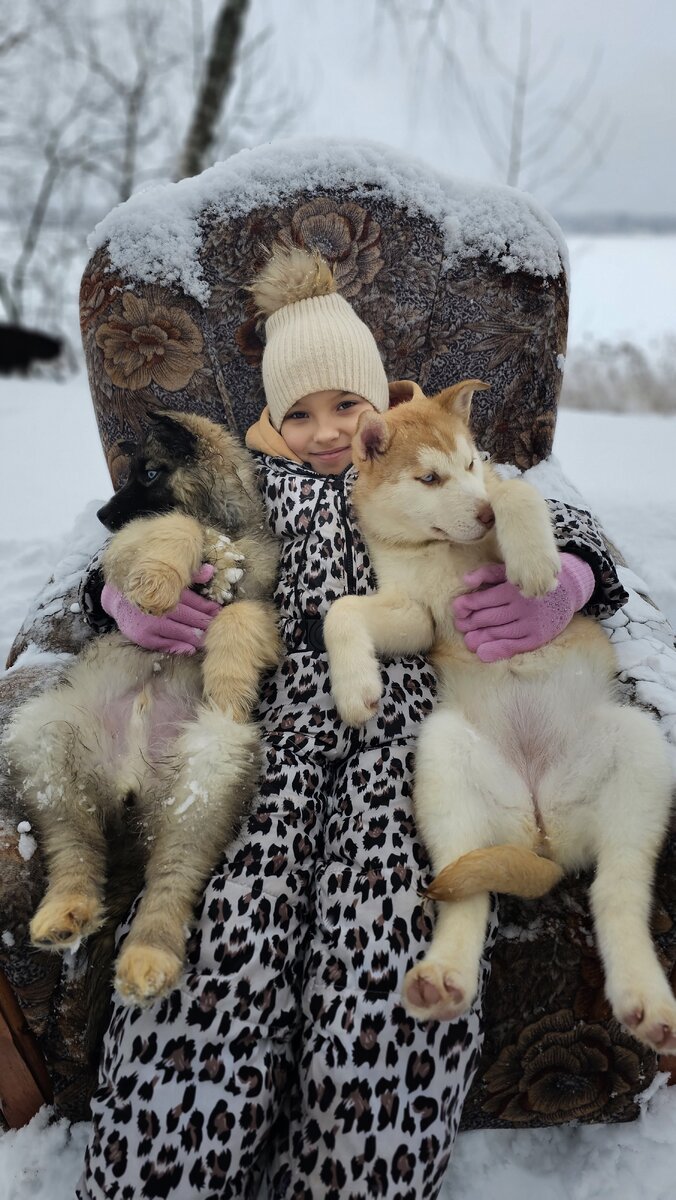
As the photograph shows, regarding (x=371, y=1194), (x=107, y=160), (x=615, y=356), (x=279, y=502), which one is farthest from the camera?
(x=107, y=160)

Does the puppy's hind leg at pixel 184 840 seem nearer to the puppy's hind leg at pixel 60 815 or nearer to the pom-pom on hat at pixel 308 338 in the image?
the puppy's hind leg at pixel 60 815

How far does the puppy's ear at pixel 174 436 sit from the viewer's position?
7.11ft

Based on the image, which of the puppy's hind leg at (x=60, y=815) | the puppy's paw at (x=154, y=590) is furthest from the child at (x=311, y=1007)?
the puppy's paw at (x=154, y=590)

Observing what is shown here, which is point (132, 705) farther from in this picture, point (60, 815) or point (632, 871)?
point (632, 871)

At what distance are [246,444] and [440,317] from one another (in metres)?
0.88

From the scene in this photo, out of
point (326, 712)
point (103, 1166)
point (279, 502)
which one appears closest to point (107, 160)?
point (279, 502)

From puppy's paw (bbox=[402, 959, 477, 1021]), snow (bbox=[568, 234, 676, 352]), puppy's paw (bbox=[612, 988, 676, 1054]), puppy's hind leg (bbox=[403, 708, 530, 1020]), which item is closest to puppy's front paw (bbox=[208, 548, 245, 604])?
puppy's hind leg (bbox=[403, 708, 530, 1020])

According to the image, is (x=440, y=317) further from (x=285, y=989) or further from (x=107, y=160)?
(x=107, y=160)

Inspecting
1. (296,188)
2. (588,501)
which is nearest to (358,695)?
(296,188)

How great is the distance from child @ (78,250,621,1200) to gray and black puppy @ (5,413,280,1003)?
0.27 feet

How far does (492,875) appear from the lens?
134 centimetres

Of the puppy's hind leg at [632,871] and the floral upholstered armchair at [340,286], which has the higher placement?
the floral upholstered armchair at [340,286]

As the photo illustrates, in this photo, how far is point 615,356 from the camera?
323 inches

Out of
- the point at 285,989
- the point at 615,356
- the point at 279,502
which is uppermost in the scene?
the point at 279,502
